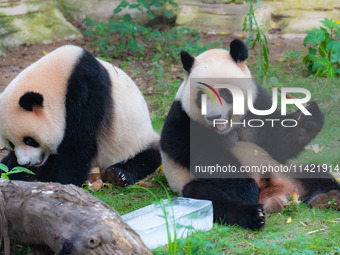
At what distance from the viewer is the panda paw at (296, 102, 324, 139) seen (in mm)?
4258

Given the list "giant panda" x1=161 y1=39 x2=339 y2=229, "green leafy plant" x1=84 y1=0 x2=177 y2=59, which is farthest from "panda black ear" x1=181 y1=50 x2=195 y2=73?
"green leafy plant" x1=84 y1=0 x2=177 y2=59

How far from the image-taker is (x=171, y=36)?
314 inches

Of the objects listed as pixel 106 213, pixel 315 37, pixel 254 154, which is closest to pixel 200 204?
pixel 254 154

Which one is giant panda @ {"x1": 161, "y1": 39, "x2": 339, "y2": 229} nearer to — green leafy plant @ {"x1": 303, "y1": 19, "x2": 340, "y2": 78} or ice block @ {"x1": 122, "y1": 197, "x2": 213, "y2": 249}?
ice block @ {"x1": 122, "y1": 197, "x2": 213, "y2": 249}

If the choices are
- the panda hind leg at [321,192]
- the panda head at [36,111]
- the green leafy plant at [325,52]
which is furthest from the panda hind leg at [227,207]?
the green leafy plant at [325,52]

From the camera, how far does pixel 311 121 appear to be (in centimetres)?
425

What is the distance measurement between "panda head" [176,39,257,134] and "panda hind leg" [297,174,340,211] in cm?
74

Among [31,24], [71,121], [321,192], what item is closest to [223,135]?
[321,192]

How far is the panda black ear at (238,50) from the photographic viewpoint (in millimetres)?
4059

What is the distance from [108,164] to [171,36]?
132 inches

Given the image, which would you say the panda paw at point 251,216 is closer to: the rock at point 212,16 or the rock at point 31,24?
the rock at point 212,16

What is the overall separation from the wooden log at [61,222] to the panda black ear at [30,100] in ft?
4.11

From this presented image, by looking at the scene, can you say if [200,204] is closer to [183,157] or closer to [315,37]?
[183,157]

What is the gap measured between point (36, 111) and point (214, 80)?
5.04 feet
